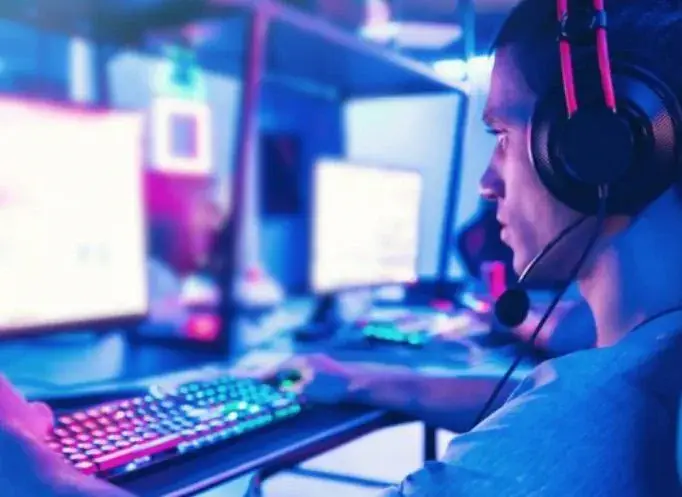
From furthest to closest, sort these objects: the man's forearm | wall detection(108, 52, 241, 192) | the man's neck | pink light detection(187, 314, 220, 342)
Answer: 1. wall detection(108, 52, 241, 192)
2. pink light detection(187, 314, 220, 342)
3. the man's forearm
4. the man's neck

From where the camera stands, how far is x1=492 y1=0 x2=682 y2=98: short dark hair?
0.67m

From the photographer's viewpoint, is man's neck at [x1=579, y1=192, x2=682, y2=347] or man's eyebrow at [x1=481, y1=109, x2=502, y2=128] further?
man's eyebrow at [x1=481, y1=109, x2=502, y2=128]

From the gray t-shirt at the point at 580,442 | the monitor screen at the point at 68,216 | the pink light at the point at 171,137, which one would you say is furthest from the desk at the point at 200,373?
the pink light at the point at 171,137

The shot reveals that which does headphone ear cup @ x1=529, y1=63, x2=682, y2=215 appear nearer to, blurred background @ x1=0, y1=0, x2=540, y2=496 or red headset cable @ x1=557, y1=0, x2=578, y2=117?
red headset cable @ x1=557, y1=0, x2=578, y2=117

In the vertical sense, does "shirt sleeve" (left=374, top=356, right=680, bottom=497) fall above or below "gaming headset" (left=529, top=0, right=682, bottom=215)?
below

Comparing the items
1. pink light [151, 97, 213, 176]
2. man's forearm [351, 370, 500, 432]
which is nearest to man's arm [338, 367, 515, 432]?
man's forearm [351, 370, 500, 432]

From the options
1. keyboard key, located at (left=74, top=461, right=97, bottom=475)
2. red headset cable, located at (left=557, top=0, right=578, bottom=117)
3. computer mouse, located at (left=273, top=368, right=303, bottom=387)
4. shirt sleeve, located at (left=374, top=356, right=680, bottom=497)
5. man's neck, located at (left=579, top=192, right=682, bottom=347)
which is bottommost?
computer mouse, located at (left=273, top=368, right=303, bottom=387)

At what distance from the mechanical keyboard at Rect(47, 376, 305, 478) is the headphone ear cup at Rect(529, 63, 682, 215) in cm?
42

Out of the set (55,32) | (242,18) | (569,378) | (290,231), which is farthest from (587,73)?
(290,231)

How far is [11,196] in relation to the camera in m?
1.05

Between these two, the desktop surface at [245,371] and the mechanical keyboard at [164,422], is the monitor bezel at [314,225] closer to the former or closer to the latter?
the desktop surface at [245,371]

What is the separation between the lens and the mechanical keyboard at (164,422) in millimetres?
713

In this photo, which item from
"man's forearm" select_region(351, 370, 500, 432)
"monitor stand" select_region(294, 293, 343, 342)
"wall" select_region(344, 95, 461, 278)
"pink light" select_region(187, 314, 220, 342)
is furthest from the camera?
"wall" select_region(344, 95, 461, 278)

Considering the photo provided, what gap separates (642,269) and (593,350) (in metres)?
0.10
